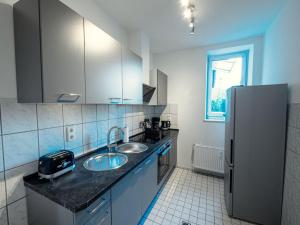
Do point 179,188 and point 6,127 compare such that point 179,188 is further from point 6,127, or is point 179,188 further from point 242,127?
point 6,127

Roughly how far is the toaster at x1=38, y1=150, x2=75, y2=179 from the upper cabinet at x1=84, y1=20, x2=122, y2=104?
45cm

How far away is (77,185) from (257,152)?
5.86 feet

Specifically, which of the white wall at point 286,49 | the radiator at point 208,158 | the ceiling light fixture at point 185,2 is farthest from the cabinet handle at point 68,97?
the radiator at point 208,158

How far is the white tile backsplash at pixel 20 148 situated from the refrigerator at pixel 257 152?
1.93 m

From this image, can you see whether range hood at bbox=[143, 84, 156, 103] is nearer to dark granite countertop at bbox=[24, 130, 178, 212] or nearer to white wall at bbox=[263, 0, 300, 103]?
dark granite countertop at bbox=[24, 130, 178, 212]

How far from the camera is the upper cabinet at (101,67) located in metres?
1.00

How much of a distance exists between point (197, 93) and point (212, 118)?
593mm

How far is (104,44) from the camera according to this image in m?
1.14

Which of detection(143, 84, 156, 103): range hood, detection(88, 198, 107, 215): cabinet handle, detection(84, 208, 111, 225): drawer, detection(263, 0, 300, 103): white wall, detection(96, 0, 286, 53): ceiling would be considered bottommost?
detection(84, 208, 111, 225): drawer

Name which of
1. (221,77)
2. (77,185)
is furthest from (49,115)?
(221,77)

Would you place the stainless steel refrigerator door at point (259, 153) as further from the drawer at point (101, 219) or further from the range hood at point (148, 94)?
the drawer at point (101, 219)

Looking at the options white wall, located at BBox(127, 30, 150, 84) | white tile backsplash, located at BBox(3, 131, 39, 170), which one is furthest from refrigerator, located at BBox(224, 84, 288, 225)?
white tile backsplash, located at BBox(3, 131, 39, 170)

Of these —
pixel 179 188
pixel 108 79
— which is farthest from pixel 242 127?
pixel 108 79

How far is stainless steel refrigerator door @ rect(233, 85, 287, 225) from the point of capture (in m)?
1.38
